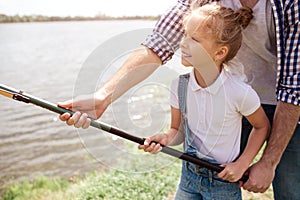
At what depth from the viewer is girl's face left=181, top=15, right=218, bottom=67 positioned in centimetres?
218

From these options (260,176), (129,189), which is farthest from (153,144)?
(129,189)

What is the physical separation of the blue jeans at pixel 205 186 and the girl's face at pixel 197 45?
0.58 m

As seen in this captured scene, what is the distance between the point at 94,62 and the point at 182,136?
2.24 feet

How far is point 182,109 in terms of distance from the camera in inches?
95.8

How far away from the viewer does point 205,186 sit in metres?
2.38

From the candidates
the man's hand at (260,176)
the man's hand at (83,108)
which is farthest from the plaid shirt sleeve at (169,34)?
the man's hand at (260,176)

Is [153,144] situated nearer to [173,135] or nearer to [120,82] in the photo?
[173,135]

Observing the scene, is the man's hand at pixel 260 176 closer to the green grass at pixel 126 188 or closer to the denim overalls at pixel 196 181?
the denim overalls at pixel 196 181

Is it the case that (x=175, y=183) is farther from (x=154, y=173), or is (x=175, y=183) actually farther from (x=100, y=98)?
(x=100, y=98)

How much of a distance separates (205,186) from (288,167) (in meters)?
0.52

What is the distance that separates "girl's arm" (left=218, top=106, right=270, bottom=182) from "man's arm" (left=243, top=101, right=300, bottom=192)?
4 centimetres

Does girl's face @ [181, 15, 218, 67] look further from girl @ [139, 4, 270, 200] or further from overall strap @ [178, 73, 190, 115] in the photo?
overall strap @ [178, 73, 190, 115]

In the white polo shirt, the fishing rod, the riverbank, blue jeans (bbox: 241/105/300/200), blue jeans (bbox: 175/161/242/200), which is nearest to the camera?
the fishing rod

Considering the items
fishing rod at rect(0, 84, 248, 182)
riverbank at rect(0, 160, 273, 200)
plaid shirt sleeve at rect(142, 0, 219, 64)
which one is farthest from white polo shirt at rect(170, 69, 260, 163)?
riverbank at rect(0, 160, 273, 200)
